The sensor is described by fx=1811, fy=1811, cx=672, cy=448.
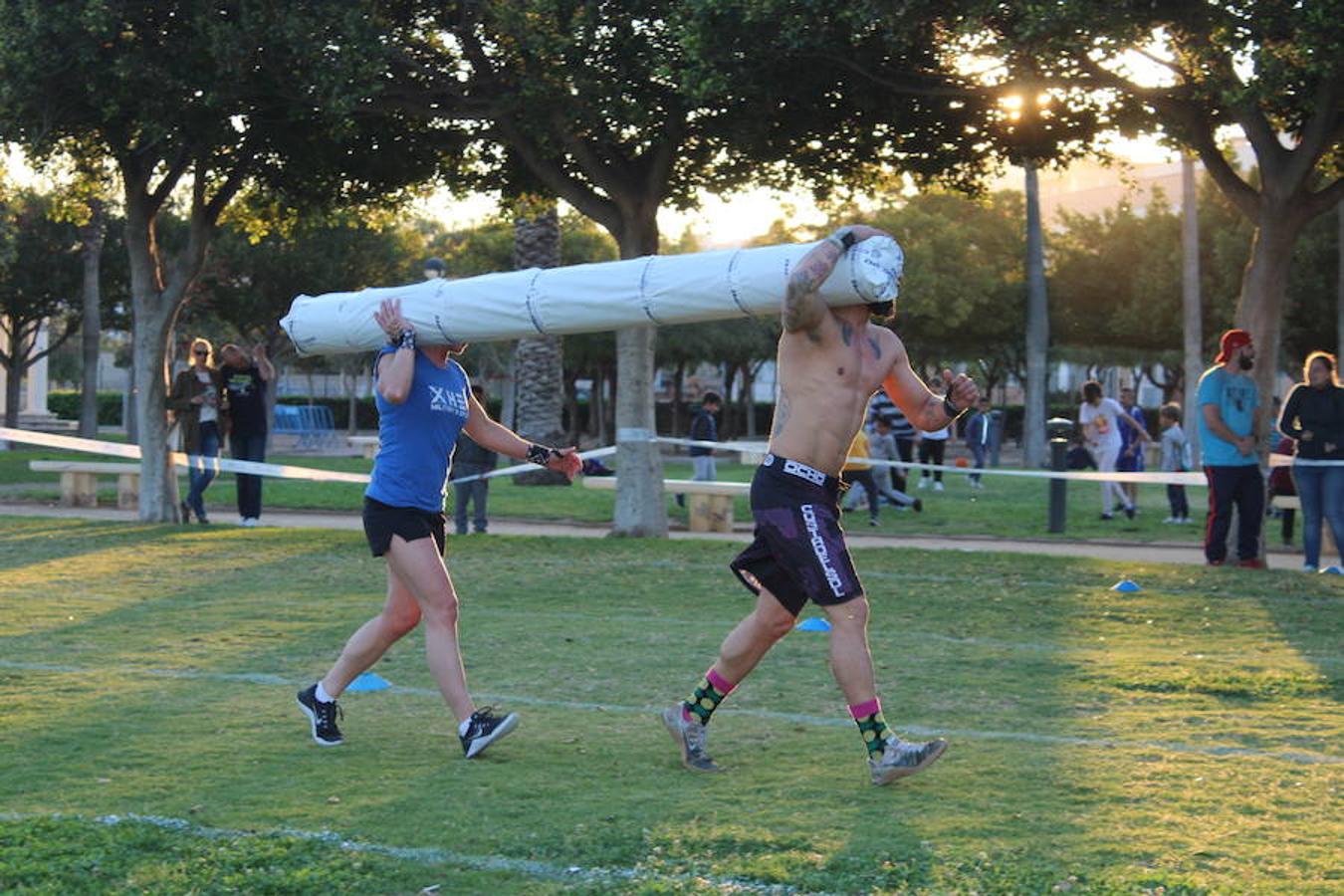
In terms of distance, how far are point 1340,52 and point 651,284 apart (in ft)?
25.9

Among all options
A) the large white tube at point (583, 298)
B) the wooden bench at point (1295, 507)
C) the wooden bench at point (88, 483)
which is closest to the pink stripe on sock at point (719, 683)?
the large white tube at point (583, 298)

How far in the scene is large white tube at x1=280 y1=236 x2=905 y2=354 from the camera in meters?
6.76

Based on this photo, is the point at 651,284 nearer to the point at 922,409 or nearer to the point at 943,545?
the point at 922,409

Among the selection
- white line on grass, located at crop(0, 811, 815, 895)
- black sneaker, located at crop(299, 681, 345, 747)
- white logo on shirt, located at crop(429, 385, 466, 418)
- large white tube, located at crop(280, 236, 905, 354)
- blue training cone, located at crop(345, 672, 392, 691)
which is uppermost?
large white tube, located at crop(280, 236, 905, 354)

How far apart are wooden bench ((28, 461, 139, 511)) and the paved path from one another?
391 mm

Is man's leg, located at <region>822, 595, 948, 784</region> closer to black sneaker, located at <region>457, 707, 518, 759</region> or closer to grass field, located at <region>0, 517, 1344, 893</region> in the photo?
grass field, located at <region>0, 517, 1344, 893</region>

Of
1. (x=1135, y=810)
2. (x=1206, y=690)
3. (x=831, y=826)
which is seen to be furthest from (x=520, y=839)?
(x=1206, y=690)

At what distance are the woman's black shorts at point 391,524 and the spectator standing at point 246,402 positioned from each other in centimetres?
1182

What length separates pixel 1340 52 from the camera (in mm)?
12805

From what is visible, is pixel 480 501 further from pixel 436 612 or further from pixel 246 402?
pixel 436 612

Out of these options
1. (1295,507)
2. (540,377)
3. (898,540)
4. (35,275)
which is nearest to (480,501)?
(898,540)

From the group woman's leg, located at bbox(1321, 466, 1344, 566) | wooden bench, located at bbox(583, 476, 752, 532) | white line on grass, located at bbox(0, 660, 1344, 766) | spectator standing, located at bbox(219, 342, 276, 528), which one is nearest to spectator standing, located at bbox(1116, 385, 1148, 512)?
wooden bench, located at bbox(583, 476, 752, 532)

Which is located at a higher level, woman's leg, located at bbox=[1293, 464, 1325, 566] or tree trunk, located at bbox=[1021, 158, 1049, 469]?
tree trunk, located at bbox=[1021, 158, 1049, 469]

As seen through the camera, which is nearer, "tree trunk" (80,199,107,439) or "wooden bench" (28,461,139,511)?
"wooden bench" (28,461,139,511)
